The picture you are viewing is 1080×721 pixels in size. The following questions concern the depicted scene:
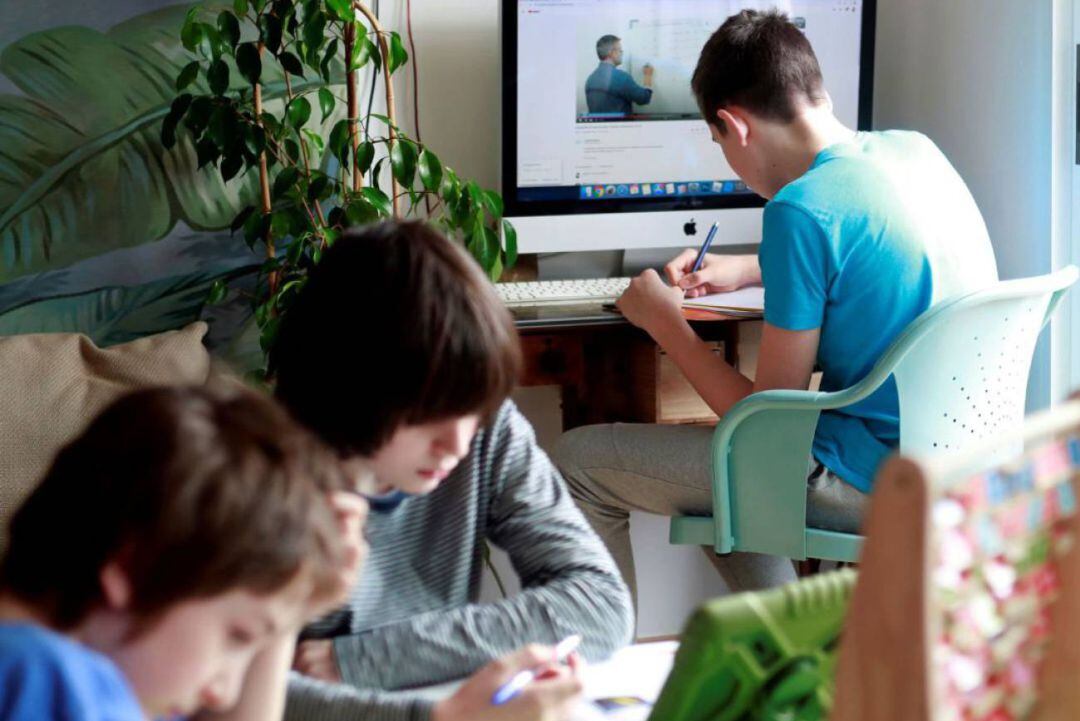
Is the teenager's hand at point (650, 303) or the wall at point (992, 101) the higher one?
the wall at point (992, 101)

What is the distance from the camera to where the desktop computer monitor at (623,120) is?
8.89 feet

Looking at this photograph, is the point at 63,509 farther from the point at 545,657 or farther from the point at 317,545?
the point at 545,657

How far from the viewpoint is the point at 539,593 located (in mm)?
1285

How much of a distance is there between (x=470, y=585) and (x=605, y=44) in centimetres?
161

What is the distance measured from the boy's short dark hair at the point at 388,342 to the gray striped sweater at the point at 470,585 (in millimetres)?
174

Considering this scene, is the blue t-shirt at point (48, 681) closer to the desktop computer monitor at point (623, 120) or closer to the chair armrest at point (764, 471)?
the chair armrest at point (764, 471)

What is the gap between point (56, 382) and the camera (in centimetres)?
215

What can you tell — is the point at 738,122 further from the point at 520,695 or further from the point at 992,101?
the point at 520,695

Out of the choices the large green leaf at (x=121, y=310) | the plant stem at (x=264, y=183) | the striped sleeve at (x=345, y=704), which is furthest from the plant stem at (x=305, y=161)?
the striped sleeve at (x=345, y=704)

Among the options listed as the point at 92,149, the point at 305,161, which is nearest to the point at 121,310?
the point at 92,149

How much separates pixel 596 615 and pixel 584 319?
1.19 metres

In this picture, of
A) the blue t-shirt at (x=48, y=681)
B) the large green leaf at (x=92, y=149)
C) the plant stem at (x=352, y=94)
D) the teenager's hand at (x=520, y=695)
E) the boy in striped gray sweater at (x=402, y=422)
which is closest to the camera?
the blue t-shirt at (x=48, y=681)

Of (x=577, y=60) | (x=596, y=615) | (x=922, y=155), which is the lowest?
(x=596, y=615)

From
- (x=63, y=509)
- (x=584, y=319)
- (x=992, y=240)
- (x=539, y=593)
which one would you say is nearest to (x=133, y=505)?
(x=63, y=509)
